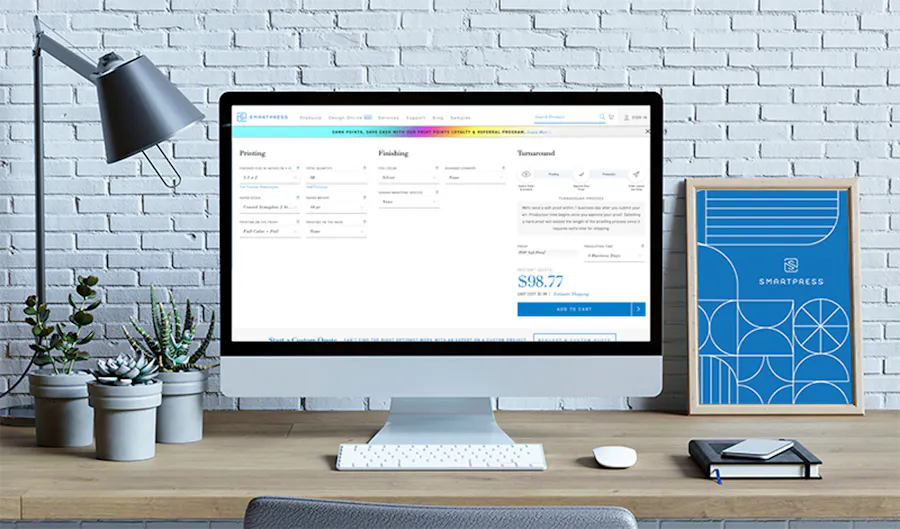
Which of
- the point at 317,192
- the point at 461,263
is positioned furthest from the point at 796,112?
the point at 317,192

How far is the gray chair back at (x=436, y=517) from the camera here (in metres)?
0.76

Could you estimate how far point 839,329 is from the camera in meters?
1.75

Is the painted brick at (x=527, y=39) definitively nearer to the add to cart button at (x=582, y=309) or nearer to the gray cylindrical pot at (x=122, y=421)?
the add to cart button at (x=582, y=309)

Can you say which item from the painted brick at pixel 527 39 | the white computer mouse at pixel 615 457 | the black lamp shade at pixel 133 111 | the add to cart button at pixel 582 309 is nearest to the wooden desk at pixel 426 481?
the white computer mouse at pixel 615 457

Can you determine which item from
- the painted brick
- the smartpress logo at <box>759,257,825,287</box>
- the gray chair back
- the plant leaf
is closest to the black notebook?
the gray chair back

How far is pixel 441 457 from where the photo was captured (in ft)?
4.18

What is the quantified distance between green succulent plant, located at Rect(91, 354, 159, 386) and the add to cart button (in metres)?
0.63

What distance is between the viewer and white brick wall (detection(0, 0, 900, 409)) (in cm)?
179

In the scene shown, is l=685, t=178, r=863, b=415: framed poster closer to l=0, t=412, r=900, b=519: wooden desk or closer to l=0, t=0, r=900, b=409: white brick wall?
l=0, t=0, r=900, b=409: white brick wall

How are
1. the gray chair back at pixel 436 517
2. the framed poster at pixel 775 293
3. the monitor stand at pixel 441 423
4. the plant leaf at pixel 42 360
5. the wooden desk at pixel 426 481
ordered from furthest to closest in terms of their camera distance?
the framed poster at pixel 775 293
the plant leaf at pixel 42 360
the monitor stand at pixel 441 423
the wooden desk at pixel 426 481
the gray chair back at pixel 436 517

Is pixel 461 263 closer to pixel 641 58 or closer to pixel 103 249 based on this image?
pixel 641 58

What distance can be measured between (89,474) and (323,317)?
427mm

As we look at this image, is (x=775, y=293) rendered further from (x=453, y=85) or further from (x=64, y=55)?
(x=64, y=55)

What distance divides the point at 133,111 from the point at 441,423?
769 millimetres
